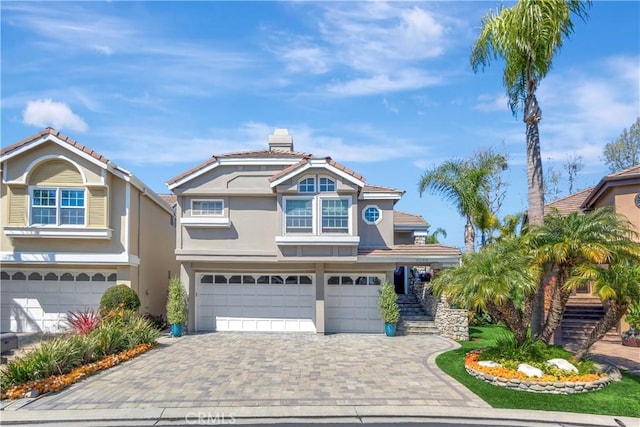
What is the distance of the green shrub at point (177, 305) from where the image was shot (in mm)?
17391

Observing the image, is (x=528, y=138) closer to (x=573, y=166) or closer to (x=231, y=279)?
(x=231, y=279)

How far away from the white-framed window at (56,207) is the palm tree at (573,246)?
15430mm

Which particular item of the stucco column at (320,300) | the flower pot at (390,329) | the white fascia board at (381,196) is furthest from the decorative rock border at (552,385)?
the white fascia board at (381,196)

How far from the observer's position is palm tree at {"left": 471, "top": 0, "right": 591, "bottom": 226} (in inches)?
514

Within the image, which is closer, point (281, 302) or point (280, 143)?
point (281, 302)

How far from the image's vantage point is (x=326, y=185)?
17.7 meters

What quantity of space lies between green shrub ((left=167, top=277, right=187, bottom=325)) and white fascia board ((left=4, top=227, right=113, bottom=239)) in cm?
324

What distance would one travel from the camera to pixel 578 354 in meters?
11.9

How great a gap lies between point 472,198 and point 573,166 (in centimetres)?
2260

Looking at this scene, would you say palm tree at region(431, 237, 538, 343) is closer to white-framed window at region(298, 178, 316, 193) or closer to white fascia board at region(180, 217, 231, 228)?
white-framed window at region(298, 178, 316, 193)

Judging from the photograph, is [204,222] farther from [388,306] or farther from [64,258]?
[388,306]

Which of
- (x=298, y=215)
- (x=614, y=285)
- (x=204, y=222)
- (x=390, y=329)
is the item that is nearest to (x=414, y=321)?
(x=390, y=329)

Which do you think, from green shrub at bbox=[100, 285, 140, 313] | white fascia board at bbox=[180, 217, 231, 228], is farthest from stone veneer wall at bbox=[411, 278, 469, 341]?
green shrub at bbox=[100, 285, 140, 313]

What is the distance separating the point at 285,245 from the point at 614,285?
10.5 meters
